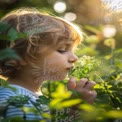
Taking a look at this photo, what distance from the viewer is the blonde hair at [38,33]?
6.50 ft

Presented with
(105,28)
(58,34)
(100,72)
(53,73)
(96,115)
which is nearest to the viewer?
(96,115)

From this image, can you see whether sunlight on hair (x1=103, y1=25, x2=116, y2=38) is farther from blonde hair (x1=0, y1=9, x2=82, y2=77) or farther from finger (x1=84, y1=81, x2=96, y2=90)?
blonde hair (x1=0, y1=9, x2=82, y2=77)

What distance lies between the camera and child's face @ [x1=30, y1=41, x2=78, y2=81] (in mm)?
1966

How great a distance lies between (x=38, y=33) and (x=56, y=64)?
7.2 inches

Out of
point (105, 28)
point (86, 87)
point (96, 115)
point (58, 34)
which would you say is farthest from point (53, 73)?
point (96, 115)

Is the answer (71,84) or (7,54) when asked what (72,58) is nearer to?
(71,84)

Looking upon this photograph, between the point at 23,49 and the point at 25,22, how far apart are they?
0.56ft

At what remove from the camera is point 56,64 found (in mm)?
1979

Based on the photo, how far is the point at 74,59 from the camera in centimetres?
198

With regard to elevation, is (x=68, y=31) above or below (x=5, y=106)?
above

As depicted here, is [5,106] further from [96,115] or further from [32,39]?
[32,39]

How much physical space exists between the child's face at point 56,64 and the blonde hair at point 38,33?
0.06 metres

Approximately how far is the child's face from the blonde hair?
6 centimetres

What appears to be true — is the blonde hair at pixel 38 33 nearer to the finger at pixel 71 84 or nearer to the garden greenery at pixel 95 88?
the garden greenery at pixel 95 88
